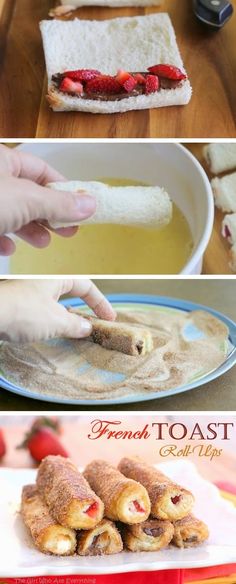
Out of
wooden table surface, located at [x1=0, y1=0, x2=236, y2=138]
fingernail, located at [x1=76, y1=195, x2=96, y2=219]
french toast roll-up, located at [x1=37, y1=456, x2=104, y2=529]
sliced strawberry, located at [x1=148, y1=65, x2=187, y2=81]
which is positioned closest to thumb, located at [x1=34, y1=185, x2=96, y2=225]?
fingernail, located at [x1=76, y1=195, x2=96, y2=219]

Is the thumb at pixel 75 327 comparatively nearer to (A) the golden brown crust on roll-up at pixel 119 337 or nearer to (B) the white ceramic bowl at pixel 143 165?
(A) the golden brown crust on roll-up at pixel 119 337

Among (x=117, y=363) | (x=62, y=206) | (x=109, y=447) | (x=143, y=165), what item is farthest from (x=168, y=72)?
(x=109, y=447)

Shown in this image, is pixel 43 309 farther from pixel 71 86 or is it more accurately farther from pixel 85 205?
pixel 71 86

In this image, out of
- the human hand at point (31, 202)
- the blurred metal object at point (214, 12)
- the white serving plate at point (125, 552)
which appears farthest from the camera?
the blurred metal object at point (214, 12)

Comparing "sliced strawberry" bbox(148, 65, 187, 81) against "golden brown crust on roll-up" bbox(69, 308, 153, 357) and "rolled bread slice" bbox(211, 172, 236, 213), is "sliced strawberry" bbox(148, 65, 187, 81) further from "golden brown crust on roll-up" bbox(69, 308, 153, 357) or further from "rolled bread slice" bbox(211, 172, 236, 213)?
"golden brown crust on roll-up" bbox(69, 308, 153, 357)

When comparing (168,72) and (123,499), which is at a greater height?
(168,72)

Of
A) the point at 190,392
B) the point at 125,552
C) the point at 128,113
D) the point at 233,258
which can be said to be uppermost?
the point at 128,113

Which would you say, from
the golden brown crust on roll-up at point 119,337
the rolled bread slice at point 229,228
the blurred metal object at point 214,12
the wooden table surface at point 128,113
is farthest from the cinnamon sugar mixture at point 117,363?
the blurred metal object at point 214,12
